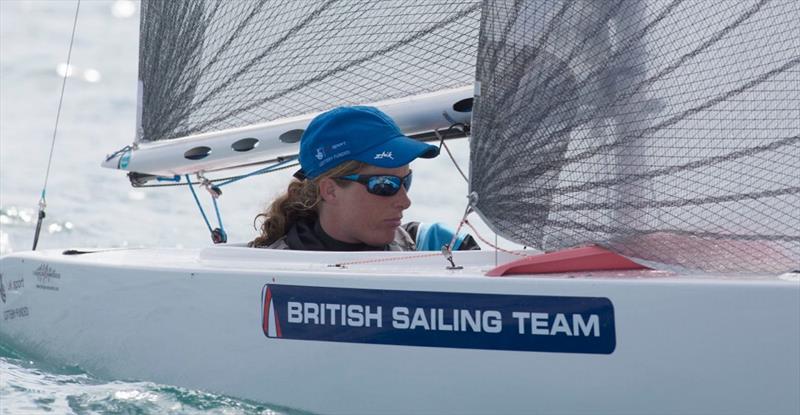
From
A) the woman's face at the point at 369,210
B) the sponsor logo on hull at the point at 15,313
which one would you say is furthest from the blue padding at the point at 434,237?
the sponsor logo on hull at the point at 15,313

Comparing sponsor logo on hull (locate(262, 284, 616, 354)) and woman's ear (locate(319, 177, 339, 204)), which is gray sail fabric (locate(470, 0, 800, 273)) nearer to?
sponsor logo on hull (locate(262, 284, 616, 354))

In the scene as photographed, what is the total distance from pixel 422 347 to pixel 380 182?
549 mm

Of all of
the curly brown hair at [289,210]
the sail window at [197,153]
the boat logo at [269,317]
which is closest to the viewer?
the boat logo at [269,317]

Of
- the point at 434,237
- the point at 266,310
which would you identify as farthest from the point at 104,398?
the point at 434,237

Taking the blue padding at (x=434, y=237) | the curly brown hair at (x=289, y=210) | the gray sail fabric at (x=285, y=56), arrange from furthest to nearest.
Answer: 1. the gray sail fabric at (x=285, y=56)
2. the blue padding at (x=434, y=237)
3. the curly brown hair at (x=289, y=210)

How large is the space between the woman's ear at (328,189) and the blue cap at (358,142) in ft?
0.07

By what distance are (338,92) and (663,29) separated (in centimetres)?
114

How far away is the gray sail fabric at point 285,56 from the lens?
9.37 feet

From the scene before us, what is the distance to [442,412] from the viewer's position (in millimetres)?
1975

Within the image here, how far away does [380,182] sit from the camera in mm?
2443

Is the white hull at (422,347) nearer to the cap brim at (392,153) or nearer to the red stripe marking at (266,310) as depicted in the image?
the red stripe marking at (266,310)

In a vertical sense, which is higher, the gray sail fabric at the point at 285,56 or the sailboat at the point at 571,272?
the gray sail fabric at the point at 285,56

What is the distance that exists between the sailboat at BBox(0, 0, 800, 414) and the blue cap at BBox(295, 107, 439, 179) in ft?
0.72

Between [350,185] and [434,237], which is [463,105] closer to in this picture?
[434,237]
